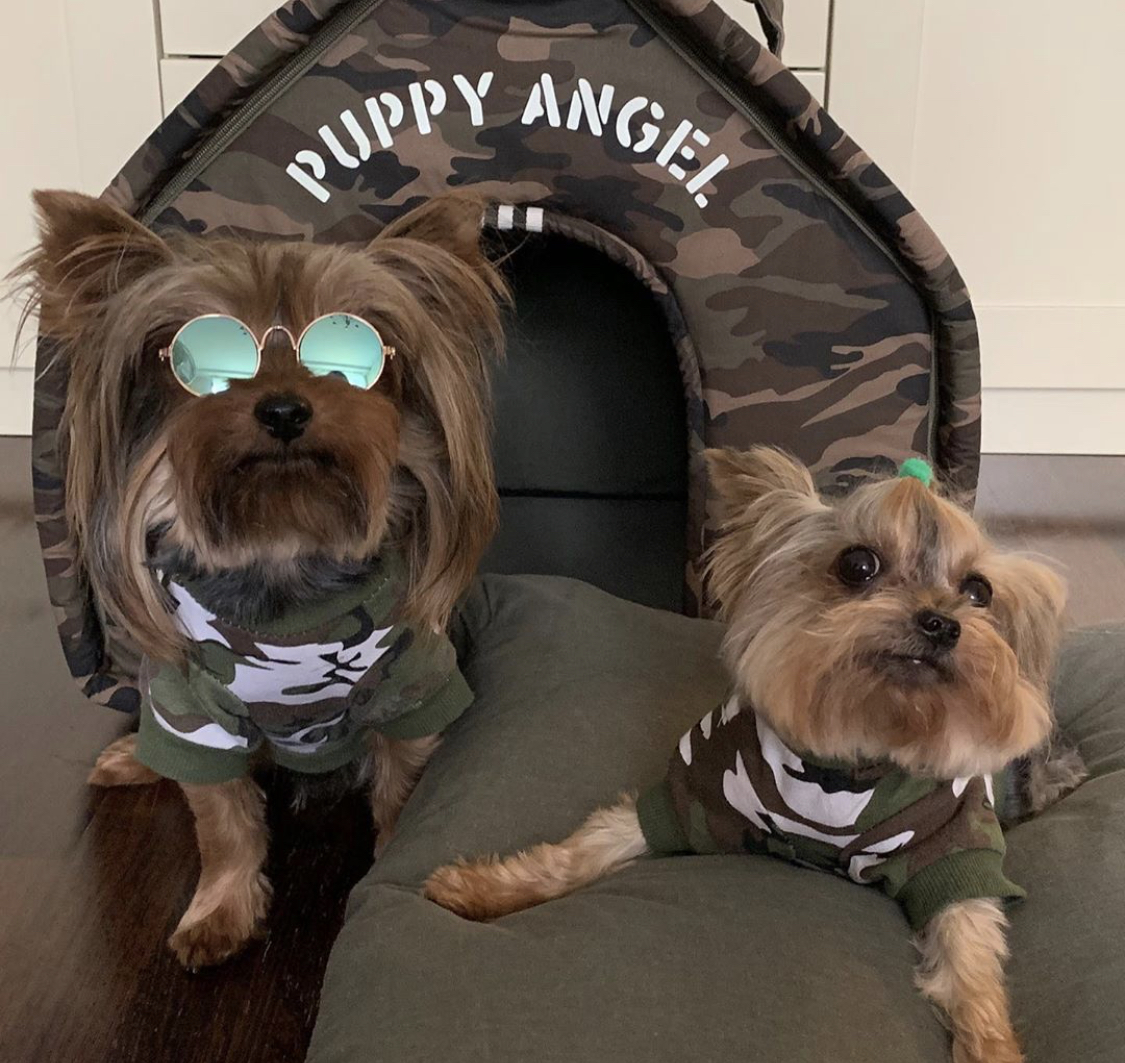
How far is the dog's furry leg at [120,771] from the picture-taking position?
6.43 ft

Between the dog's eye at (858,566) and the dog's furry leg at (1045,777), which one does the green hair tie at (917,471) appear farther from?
the dog's furry leg at (1045,777)

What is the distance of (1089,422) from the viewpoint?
3441 millimetres

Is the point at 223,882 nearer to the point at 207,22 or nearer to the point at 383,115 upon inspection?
the point at 383,115

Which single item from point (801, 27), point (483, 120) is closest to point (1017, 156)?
point (801, 27)

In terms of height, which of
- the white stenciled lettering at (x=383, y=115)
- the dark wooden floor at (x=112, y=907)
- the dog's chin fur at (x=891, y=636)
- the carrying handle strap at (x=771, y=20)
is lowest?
the dark wooden floor at (x=112, y=907)

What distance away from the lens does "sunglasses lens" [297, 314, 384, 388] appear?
139 cm

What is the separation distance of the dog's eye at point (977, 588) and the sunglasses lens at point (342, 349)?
72 centimetres

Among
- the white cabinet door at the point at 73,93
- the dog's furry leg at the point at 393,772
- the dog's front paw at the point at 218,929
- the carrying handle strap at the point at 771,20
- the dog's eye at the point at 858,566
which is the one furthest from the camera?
the white cabinet door at the point at 73,93

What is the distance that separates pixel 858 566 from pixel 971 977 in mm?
449

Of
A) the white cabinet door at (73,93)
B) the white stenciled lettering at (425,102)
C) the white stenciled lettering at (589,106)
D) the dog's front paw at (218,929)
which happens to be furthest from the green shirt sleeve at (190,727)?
the white cabinet door at (73,93)

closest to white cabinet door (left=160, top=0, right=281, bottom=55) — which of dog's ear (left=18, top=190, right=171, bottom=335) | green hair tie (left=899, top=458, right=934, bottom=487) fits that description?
dog's ear (left=18, top=190, right=171, bottom=335)

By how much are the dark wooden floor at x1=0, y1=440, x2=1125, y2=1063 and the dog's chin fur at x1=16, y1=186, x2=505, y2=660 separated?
426 millimetres

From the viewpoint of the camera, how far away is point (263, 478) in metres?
1.39

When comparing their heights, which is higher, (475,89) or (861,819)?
(475,89)
